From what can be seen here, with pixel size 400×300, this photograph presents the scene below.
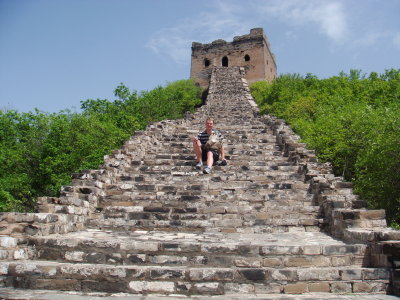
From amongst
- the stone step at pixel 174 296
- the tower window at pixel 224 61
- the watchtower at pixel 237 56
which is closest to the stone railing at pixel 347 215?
the stone step at pixel 174 296

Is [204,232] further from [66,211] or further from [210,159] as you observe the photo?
[210,159]

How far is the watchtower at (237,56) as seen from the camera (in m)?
34.8

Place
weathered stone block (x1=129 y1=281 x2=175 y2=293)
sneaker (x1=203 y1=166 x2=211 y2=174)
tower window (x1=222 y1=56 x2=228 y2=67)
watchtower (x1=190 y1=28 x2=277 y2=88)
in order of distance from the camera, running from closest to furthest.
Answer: weathered stone block (x1=129 y1=281 x2=175 y2=293)
sneaker (x1=203 y1=166 x2=211 y2=174)
watchtower (x1=190 y1=28 x2=277 y2=88)
tower window (x1=222 y1=56 x2=228 y2=67)

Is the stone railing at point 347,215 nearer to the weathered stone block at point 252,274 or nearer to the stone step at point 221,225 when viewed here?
the stone step at point 221,225

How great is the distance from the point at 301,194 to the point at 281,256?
10.1ft

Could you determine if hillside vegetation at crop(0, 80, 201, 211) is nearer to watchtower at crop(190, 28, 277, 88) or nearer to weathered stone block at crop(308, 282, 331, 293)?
weathered stone block at crop(308, 282, 331, 293)

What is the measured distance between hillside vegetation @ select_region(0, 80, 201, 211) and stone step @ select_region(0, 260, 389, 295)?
31.7ft

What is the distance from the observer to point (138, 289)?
13.8ft

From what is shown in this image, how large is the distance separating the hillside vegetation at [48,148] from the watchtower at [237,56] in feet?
54.5

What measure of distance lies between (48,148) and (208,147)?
978 cm

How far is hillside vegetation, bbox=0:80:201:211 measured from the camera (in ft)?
49.2

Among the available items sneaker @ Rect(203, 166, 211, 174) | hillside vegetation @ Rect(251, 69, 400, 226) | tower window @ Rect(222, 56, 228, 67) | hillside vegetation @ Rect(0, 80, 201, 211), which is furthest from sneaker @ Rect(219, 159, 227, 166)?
tower window @ Rect(222, 56, 228, 67)

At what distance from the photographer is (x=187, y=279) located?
169 inches

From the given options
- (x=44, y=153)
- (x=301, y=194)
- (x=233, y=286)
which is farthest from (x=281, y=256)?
(x=44, y=153)
